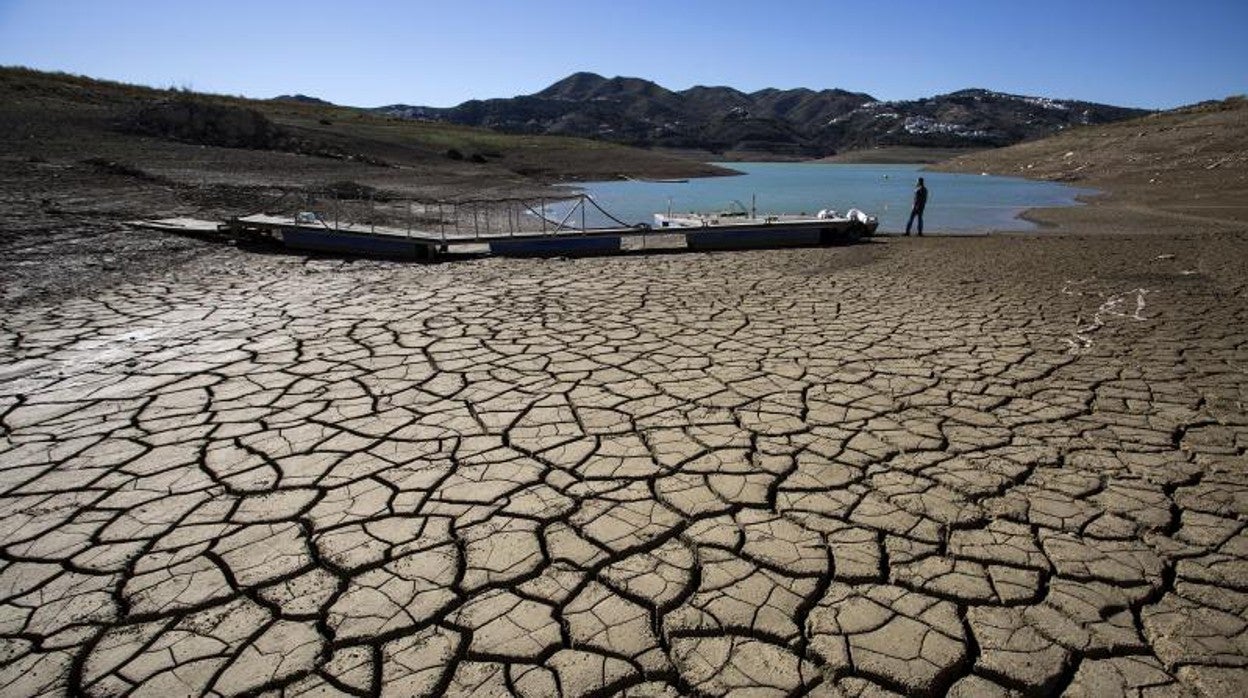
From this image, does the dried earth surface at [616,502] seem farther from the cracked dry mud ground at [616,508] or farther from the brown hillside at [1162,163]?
the brown hillside at [1162,163]

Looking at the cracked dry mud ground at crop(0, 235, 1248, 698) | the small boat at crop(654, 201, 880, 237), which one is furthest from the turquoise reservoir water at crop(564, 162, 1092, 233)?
the cracked dry mud ground at crop(0, 235, 1248, 698)

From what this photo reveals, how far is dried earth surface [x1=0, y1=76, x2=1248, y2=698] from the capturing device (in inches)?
82.4

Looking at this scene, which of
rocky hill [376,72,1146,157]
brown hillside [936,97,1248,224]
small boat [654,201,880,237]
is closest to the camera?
small boat [654,201,880,237]

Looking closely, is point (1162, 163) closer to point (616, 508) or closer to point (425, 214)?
point (425, 214)

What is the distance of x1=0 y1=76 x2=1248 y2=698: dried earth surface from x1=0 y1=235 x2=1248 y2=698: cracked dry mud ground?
0.02m

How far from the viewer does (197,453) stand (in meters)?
3.40

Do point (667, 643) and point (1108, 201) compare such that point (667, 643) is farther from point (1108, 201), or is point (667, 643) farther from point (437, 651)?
point (1108, 201)

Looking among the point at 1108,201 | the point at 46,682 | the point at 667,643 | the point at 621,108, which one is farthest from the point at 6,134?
the point at 621,108

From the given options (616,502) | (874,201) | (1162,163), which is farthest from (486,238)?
(1162,163)

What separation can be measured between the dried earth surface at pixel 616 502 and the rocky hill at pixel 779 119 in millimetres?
85580

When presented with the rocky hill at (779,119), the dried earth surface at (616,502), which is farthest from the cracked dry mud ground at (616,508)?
the rocky hill at (779,119)

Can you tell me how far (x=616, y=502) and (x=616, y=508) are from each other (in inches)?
2.1

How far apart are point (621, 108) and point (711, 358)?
144 metres

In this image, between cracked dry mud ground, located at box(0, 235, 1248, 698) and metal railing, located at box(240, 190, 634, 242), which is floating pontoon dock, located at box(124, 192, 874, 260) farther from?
cracked dry mud ground, located at box(0, 235, 1248, 698)
